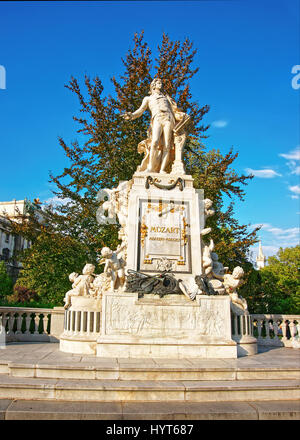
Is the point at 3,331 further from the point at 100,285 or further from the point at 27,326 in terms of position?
the point at 100,285

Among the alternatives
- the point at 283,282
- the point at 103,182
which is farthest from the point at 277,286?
the point at 103,182

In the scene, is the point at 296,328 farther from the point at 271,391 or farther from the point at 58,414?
the point at 58,414

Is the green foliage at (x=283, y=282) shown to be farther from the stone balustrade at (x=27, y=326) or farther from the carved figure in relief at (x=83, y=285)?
the carved figure in relief at (x=83, y=285)

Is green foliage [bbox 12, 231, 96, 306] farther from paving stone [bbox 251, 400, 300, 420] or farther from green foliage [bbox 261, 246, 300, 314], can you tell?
paving stone [bbox 251, 400, 300, 420]

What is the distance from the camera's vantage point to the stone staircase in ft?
15.1

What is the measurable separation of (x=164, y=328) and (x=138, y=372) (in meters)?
1.72

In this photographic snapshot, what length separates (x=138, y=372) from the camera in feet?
18.4

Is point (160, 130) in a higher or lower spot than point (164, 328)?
higher

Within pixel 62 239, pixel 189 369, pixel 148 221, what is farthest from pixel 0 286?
pixel 189 369

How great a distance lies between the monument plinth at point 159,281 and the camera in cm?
718

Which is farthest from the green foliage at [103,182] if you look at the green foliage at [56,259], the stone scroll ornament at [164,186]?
the stone scroll ornament at [164,186]

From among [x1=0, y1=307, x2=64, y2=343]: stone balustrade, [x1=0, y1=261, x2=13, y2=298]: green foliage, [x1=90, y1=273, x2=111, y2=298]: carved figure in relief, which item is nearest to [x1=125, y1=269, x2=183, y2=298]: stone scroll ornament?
[x1=90, y1=273, x2=111, y2=298]: carved figure in relief

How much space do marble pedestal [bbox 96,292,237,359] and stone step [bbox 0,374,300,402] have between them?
1.70 metres

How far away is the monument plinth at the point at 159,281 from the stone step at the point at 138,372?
4.37 feet
